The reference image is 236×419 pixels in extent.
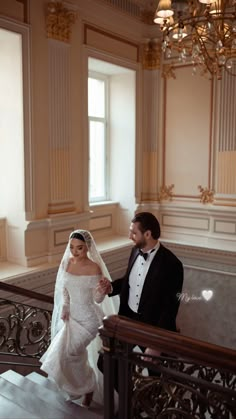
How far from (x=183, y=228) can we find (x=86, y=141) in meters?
2.16

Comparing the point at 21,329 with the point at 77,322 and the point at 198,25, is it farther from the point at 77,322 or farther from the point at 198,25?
the point at 198,25

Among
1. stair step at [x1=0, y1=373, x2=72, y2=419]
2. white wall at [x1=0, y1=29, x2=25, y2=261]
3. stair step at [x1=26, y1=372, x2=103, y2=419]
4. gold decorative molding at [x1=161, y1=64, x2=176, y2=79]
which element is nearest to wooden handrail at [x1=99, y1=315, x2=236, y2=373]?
stair step at [x1=0, y1=373, x2=72, y2=419]

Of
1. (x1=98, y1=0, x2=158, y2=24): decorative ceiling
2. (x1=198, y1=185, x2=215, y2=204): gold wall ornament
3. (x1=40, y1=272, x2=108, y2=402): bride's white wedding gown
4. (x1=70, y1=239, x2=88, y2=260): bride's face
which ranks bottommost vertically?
(x1=40, y1=272, x2=108, y2=402): bride's white wedding gown

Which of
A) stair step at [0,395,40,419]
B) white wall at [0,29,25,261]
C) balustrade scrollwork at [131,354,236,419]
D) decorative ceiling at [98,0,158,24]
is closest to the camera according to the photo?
balustrade scrollwork at [131,354,236,419]

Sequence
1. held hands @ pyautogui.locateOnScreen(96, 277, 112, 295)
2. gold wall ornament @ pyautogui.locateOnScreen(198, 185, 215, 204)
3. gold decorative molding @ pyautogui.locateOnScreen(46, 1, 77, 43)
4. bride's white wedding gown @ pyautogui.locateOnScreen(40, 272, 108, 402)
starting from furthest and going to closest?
1. gold wall ornament @ pyautogui.locateOnScreen(198, 185, 215, 204)
2. gold decorative molding @ pyautogui.locateOnScreen(46, 1, 77, 43)
3. bride's white wedding gown @ pyautogui.locateOnScreen(40, 272, 108, 402)
4. held hands @ pyautogui.locateOnScreen(96, 277, 112, 295)

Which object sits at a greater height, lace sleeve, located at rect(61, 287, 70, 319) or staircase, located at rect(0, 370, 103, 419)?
lace sleeve, located at rect(61, 287, 70, 319)

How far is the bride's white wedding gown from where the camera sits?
10.1 feet

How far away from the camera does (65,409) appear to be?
9.61 ft

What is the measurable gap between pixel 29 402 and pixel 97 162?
4448 mm

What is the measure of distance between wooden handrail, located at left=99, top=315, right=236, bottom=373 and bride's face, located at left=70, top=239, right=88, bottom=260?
1.21 metres

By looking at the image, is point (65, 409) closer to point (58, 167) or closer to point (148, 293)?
point (148, 293)

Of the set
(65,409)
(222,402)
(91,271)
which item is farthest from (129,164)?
(222,402)

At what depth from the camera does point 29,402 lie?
280cm

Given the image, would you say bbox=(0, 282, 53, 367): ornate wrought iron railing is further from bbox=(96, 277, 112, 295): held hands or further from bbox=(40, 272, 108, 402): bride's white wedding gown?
bbox=(96, 277, 112, 295): held hands
